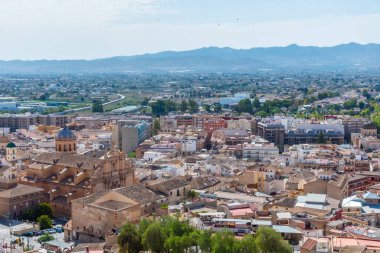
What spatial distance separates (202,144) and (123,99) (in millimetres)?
76137

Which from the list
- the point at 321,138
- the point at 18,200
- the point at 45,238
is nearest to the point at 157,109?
the point at 321,138

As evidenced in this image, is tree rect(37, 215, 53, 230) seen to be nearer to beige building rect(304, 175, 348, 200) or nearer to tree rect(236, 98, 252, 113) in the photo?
beige building rect(304, 175, 348, 200)

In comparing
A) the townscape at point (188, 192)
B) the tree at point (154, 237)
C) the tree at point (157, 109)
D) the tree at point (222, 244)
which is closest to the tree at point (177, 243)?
the townscape at point (188, 192)

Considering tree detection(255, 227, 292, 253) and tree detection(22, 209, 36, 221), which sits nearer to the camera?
tree detection(255, 227, 292, 253)

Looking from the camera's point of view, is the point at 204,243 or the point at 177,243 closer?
the point at 204,243

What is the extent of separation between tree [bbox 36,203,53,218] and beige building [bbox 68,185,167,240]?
151 inches

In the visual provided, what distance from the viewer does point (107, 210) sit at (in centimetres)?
3284

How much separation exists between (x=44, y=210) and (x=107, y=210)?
6.25 m

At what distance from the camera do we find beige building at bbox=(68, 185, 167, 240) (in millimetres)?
32812

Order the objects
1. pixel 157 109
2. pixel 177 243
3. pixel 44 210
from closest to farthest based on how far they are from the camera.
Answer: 1. pixel 177 243
2. pixel 44 210
3. pixel 157 109

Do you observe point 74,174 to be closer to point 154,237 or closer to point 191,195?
point 191,195

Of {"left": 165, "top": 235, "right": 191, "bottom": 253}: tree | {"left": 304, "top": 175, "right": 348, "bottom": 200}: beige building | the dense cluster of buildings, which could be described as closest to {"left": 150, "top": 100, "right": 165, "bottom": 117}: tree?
the dense cluster of buildings

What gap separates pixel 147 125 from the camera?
250 feet

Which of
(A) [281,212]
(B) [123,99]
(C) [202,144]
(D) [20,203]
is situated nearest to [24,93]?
(B) [123,99]
